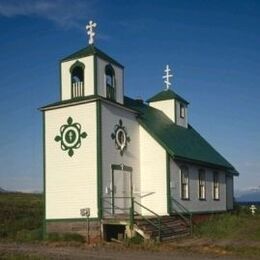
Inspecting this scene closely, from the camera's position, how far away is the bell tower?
84.4ft

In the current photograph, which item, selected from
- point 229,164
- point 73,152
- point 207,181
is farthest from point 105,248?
point 229,164

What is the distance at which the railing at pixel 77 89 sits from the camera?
2619 cm

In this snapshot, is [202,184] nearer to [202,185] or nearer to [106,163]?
[202,185]

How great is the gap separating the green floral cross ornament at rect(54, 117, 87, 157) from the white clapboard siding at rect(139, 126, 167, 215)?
4441 mm

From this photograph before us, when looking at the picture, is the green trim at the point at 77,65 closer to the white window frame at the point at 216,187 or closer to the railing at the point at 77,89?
the railing at the point at 77,89

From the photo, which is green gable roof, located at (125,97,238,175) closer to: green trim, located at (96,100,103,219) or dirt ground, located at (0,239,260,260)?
green trim, located at (96,100,103,219)

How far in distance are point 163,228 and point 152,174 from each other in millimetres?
4306

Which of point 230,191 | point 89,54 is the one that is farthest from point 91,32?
point 230,191

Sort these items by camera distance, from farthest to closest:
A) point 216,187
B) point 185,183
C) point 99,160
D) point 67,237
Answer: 1. point 216,187
2. point 185,183
3. point 99,160
4. point 67,237

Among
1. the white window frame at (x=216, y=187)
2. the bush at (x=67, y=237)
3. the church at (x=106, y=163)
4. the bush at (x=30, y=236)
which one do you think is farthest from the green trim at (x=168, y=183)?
the white window frame at (x=216, y=187)

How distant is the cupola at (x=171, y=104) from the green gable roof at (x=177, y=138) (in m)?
0.47

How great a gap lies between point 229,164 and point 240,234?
1383cm

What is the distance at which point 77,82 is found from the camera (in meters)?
26.5

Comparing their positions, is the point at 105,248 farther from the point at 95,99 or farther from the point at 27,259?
the point at 95,99
